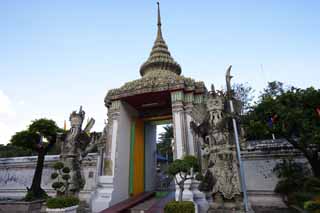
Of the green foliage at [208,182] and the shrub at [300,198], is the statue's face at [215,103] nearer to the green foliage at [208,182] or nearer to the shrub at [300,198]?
the green foliage at [208,182]

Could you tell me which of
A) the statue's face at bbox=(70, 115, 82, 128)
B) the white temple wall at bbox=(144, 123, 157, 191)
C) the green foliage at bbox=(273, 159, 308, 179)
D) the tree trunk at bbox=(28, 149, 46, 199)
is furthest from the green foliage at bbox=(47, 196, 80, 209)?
the green foliage at bbox=(273, 159, 308, 179)

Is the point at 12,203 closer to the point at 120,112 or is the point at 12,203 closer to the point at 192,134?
the point at 120,112

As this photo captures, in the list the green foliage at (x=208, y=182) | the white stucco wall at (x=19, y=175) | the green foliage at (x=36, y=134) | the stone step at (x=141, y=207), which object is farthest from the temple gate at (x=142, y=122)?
the green foliage at (x=36, y=134)

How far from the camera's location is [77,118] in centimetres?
843

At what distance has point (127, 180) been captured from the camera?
8.71 meters

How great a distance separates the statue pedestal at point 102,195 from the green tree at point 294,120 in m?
5.41

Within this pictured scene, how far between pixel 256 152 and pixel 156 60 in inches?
244

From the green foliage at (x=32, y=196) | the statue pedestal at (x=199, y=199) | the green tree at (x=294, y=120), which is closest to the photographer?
the green tree at (x=294, y=120)

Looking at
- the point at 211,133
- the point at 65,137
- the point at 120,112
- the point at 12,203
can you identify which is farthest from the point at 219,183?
the point at 12,203

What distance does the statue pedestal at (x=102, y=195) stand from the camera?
23.9ft

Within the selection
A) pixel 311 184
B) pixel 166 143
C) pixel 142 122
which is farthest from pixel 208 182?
pixel 166 143

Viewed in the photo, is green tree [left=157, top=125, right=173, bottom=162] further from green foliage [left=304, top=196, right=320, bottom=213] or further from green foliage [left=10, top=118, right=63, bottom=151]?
green foliage [left=304, top=196, right=320, bottom=213]

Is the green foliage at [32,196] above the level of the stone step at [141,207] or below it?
above

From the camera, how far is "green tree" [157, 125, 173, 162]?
78.5ft
